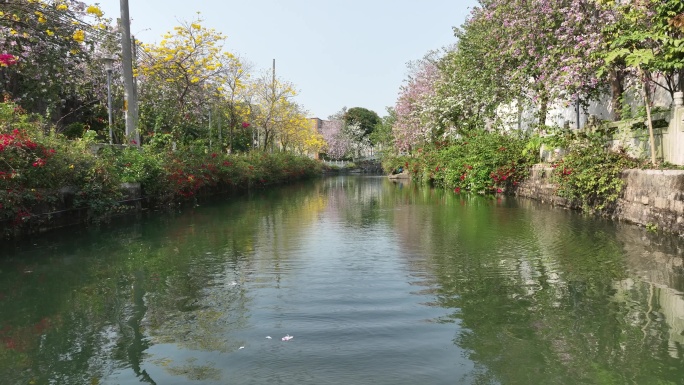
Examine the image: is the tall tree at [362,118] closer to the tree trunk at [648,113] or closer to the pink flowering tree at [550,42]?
the pink flowering tree at [550,42]

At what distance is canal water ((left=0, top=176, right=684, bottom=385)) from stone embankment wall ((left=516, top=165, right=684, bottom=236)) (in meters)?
0.35

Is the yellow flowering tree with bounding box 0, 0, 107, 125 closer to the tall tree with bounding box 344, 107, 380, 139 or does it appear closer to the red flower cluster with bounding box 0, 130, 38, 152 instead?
the red flower cluster with bounding box 0, 130, 38, 152

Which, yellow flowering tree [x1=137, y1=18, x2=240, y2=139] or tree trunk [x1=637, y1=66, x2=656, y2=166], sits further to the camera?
yellow flowering tree [x1=137, y1=18, x2=240, y2=139]

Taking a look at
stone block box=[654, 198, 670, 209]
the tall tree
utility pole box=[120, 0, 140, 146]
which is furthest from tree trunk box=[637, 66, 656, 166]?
the tall tree

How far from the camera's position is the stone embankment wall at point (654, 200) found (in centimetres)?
856

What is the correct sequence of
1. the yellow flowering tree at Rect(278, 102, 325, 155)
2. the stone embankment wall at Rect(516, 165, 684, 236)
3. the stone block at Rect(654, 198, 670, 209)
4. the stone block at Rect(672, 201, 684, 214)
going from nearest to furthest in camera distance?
the stone block at Rect(672, 201, 684, 214) < the stone embankment wall at Rect(516, 165, 684, 236) < the stone block at Rect(654, 198, 670, 209) < the yellow flowering tree at Rect(278, 102, 325, 155)

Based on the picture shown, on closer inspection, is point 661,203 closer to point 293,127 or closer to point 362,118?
point 293,127

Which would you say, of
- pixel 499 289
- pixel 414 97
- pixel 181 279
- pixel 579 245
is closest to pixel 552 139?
pixel 579 245

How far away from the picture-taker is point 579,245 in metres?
8.34

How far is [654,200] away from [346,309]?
7.12 meters

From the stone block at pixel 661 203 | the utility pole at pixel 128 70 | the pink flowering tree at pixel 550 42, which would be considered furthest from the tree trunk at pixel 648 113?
the utility pole at pixel 128 70

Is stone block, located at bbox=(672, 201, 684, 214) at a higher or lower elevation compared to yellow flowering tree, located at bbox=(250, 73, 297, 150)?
lower

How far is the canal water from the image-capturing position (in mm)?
3660

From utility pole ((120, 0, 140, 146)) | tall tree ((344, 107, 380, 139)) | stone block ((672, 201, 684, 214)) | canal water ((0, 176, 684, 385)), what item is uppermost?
tall tree ((344, 107, 380, 139))
